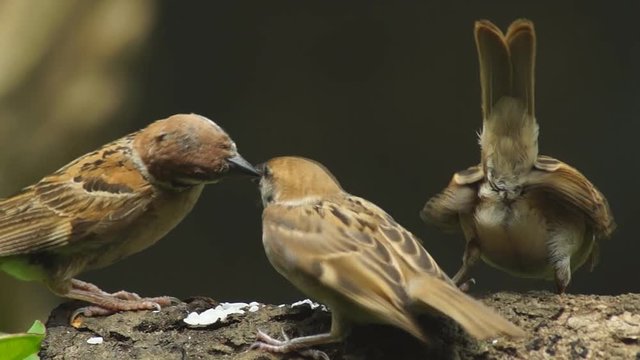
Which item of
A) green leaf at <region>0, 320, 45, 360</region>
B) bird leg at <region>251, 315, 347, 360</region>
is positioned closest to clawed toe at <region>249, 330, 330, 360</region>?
bird leg at <region>251, 315, 347, 360</region>

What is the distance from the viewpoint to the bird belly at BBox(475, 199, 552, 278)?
122 inches

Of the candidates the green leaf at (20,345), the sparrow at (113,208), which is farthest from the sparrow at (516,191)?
the green leaf at (20,345)

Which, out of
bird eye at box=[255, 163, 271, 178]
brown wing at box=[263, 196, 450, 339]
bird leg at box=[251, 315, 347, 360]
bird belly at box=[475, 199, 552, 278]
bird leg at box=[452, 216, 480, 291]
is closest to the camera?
brown wing at box=[263, 196, 450, 339]

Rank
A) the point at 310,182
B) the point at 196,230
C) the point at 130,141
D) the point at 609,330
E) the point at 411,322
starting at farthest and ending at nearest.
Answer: the point at 196,230 < the point at 130,141 < the point at 310,182 < the point at 609,330 < the point at 411,322

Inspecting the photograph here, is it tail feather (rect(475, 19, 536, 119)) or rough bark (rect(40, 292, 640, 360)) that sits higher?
tail feather (rect(475, 19, 536, 119))

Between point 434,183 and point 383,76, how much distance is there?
1.89ft

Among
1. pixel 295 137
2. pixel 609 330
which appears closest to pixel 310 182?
pixel 609 330

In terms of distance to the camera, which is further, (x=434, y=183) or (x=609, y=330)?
(x=434, y=183)

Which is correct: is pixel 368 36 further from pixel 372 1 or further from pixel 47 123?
pixel 47 123

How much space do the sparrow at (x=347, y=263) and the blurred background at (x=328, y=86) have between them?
1751 mm

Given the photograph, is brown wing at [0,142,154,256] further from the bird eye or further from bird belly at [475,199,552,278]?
bird belly at [475,199,552,278]

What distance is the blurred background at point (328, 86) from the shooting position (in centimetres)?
446

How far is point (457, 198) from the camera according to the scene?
317 centimetres

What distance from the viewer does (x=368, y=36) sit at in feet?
14.7
